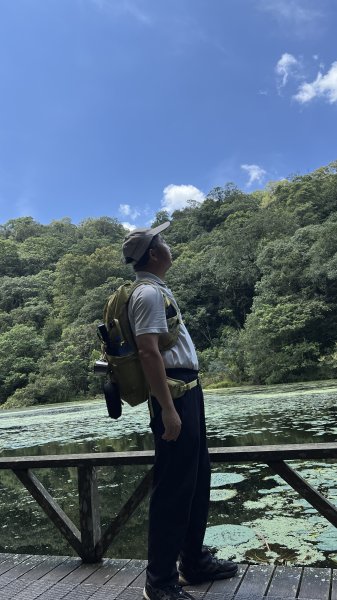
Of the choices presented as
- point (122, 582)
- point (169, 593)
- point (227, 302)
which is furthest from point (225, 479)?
point (227, 302)

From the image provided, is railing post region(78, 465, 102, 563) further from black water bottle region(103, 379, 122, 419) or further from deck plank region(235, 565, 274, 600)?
deck plank region(235, 565, 274, 600)

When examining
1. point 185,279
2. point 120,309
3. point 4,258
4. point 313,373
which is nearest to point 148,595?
point 120,309

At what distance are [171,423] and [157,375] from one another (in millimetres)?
163

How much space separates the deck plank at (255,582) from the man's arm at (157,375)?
66 cm

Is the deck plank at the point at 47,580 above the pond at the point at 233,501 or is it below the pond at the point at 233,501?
above

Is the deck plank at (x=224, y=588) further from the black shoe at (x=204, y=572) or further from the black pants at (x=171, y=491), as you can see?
the black pants at (x=171, y=491)

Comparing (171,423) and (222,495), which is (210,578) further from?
(222,495)

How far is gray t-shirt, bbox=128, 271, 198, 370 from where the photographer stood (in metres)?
1.45

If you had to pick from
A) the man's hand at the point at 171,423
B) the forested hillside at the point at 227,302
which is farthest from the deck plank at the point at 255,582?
the forested hillside at the point at 227,302

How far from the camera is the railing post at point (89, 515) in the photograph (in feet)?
6.54

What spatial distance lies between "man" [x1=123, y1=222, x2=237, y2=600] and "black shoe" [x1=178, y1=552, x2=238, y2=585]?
86 mm

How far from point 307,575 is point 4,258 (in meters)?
48.8

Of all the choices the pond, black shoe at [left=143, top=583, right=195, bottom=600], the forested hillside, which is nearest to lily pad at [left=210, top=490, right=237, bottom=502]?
the pond

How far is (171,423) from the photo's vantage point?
1446 millimetres
